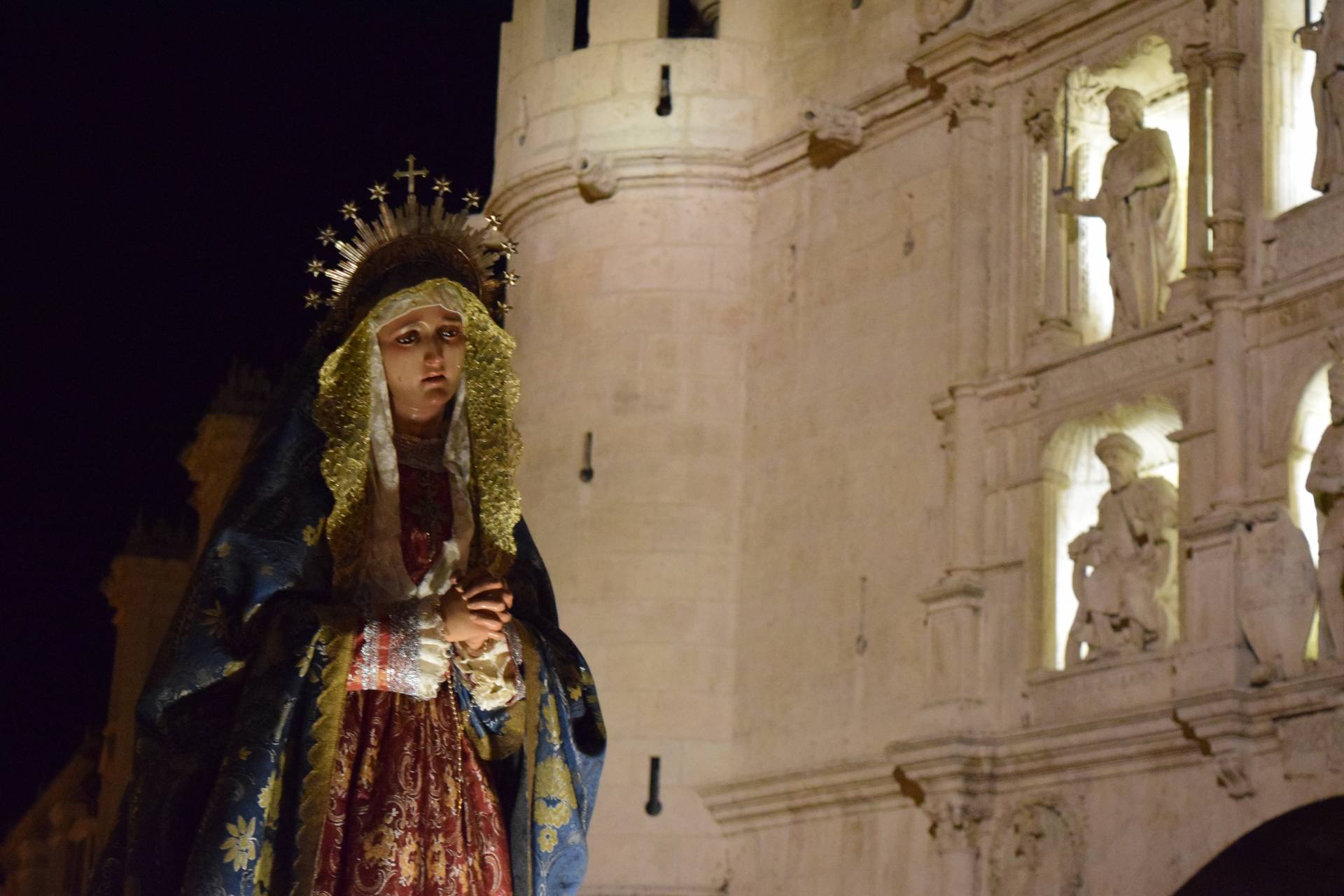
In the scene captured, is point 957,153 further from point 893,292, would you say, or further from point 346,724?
point 346,724

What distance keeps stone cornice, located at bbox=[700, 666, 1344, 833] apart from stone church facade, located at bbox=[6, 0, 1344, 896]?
0.02 m

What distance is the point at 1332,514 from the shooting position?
41.5 ft

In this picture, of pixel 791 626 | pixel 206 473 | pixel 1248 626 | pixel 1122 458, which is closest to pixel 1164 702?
pixel 1248 626

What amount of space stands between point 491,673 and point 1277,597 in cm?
795

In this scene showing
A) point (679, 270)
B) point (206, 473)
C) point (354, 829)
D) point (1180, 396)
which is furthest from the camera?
point (206, 473)

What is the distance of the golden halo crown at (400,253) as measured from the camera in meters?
6.11

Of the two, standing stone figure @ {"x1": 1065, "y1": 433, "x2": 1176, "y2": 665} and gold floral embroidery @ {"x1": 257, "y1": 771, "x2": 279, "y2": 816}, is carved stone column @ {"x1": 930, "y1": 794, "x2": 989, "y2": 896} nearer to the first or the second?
standing stone figure @ {"x1": 1065, "y1": 433, "x2": 1176, "y2": 665}

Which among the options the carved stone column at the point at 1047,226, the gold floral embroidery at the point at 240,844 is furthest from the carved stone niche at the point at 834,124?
the gold floral embroidery at the point at 240,844

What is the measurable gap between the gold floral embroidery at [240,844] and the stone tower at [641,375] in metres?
11.1

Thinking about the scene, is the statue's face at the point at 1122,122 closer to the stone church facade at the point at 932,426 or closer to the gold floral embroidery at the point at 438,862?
the stone church facade at the point at 932,426

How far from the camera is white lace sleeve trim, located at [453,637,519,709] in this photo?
5633 mm

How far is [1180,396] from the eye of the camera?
13805mm

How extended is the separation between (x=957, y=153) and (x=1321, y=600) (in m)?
4.37

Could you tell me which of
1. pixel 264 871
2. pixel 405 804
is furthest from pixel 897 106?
pixel 264 871
